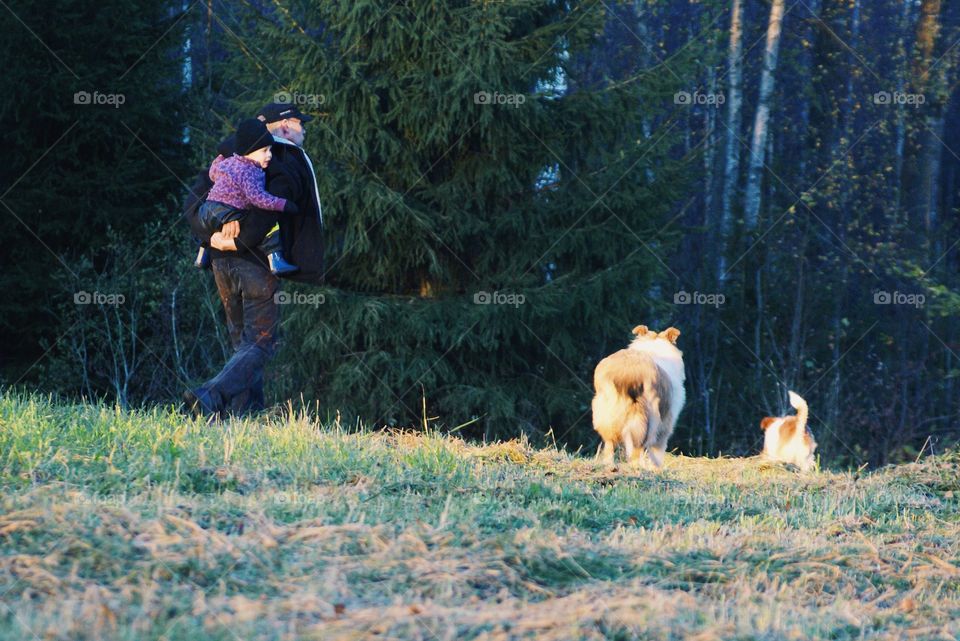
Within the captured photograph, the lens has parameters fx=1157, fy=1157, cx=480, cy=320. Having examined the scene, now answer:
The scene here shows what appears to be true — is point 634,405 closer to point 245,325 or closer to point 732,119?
point 245,325

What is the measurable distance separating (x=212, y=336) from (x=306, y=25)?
377 centimetres

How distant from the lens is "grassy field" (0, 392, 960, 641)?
134 inches

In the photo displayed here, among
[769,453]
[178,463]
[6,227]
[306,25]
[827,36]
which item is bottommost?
[769,453]

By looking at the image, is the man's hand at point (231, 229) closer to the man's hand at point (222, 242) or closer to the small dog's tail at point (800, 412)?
the man's hand at point (222, 242)

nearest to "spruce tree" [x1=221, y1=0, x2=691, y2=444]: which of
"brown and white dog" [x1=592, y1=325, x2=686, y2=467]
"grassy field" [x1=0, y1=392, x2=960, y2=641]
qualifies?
"brown and white dog" [x1=592, y1=325, x2=686, y2=467]

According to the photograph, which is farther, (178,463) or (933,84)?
(933,84)

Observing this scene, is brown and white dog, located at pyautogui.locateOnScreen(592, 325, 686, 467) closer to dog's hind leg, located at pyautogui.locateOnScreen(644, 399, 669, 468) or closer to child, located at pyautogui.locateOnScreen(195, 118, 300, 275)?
dog's hind leg, located at pyautogui.locateOnScreen(644, 399, 669, 468)

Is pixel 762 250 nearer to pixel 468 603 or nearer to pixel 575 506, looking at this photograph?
pixel 575 506

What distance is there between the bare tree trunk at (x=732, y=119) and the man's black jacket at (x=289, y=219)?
10353 millimetres

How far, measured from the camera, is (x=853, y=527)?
5684 millimetres

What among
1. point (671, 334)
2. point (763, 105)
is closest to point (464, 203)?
point (671, 334)

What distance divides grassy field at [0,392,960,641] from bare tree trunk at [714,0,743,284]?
35.6ft

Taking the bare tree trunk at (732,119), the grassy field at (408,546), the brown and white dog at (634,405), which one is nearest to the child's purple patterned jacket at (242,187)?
the grassy field at (408,546)

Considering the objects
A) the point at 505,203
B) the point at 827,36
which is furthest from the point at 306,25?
the point at 827,36
